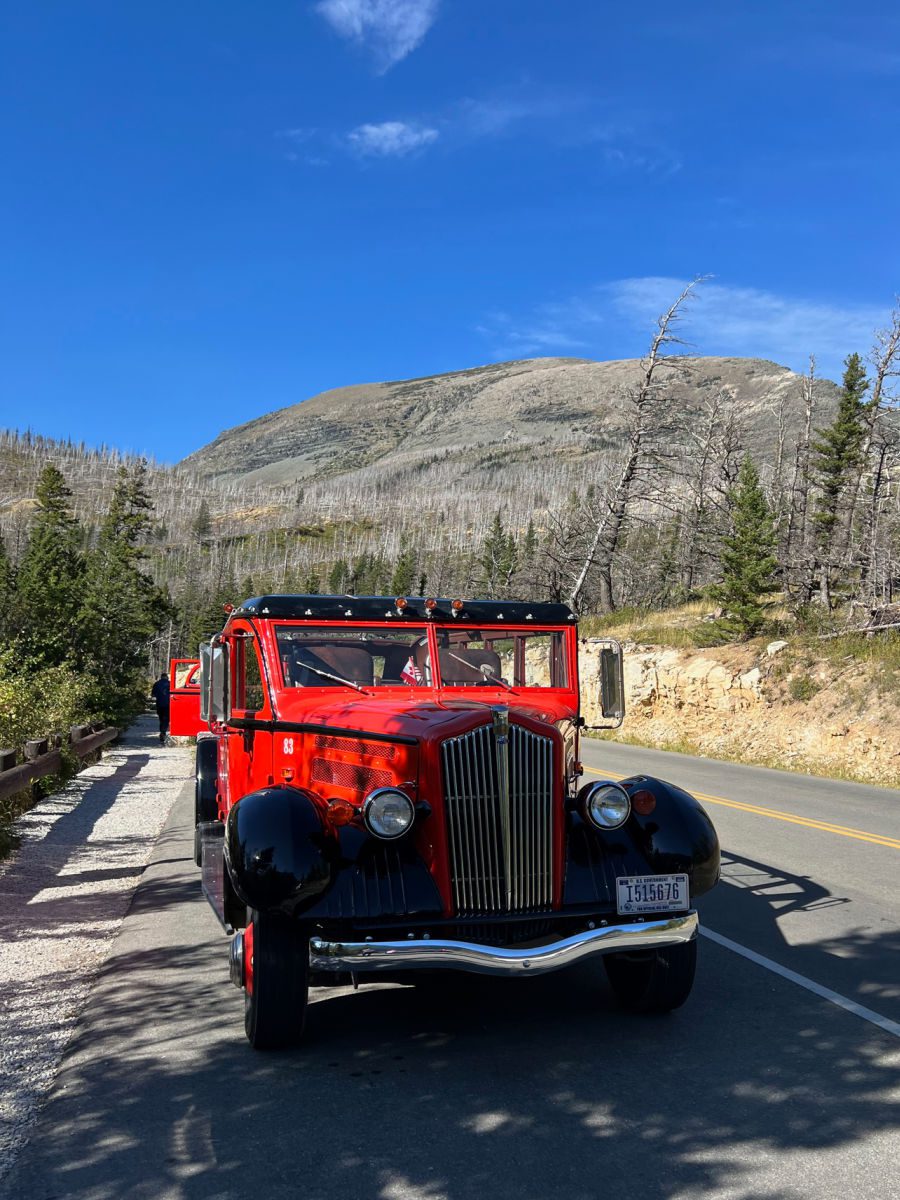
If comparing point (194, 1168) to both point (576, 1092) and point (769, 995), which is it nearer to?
point (576, 1092)

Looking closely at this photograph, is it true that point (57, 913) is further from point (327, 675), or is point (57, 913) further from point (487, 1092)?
point (487, 1092)

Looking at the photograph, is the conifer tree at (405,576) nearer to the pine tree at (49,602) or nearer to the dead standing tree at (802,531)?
the pine tree at (49,602)

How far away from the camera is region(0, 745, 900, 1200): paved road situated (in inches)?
142

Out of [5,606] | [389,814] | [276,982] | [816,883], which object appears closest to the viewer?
[276,982]

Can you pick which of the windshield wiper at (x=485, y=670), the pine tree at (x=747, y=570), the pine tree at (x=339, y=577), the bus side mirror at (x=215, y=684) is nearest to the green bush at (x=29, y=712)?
the bus side mirror at (x=215, y=684)

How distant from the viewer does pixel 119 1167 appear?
370 cm

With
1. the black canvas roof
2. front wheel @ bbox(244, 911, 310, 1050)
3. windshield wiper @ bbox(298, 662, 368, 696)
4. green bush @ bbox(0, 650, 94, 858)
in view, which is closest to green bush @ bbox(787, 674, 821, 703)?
green bush @ bbox(0, 650, 94, 858)

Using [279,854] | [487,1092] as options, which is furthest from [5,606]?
[487,1092]

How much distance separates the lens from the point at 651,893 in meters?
5.12

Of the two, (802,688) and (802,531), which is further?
(802,531)

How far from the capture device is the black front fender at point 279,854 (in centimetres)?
469

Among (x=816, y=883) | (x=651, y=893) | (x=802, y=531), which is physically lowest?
(x=816, y=883)

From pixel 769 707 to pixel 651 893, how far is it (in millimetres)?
21154

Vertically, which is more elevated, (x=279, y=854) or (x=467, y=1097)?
(x=279, y=854)
